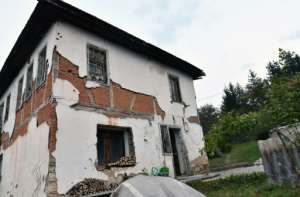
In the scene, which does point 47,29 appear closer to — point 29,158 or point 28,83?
point 28,83

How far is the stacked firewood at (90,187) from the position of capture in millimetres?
6535

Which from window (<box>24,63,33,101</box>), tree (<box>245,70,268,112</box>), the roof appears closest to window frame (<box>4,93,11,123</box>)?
the roof

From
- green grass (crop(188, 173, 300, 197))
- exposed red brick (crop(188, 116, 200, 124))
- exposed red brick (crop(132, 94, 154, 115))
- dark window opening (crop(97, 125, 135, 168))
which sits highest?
exposed red brick (crop(132, 94, 154, 115))

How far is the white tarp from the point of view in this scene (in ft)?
11.4

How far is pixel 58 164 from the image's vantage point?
6492 millimetres

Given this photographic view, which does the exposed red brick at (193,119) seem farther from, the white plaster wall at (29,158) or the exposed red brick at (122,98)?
the white plaster wall at (29,158)

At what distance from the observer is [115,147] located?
28.1ft

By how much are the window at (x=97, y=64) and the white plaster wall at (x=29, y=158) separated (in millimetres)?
1375

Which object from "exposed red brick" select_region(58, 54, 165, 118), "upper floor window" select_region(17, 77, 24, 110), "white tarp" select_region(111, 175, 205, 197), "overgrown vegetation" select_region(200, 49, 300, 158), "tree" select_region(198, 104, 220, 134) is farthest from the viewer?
"tree" select_region(198, 104, 220, 134)

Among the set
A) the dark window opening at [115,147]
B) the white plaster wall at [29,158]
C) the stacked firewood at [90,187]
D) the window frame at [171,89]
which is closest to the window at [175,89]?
the window frame at [171,89]

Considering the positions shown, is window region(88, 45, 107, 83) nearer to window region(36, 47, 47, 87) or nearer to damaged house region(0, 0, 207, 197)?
damaged house region(0, 0, 207, 197)

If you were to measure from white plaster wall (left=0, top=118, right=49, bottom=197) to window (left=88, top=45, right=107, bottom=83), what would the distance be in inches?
95.9

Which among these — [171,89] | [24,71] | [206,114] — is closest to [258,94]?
[171,89]

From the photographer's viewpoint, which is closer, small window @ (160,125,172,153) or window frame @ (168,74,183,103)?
small window @ (160,125,172,153)
